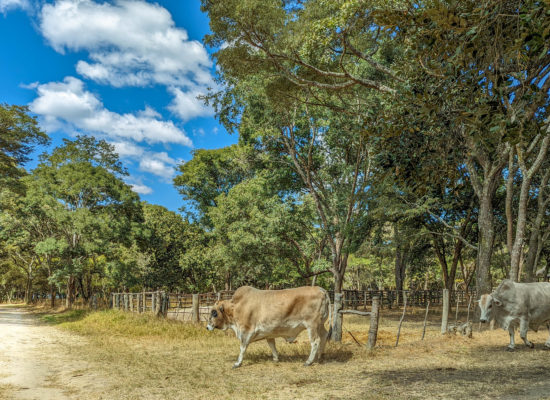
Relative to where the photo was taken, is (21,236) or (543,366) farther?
(21,236)

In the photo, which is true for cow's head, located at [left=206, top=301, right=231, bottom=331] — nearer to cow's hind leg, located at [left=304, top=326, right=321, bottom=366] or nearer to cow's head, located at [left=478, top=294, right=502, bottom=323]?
cow's hind leg, located at [left=304, top=326, right=321, bottom=366]

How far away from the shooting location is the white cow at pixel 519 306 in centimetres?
920

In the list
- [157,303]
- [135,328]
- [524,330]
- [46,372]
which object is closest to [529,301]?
[524,330]

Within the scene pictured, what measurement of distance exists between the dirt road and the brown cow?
2.72 meters

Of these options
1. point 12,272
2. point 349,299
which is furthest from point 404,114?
point 12,272

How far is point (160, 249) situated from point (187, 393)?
80.0ft

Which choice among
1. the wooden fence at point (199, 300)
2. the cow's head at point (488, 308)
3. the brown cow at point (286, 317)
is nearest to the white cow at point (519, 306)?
the cow's head at point (488, 308)

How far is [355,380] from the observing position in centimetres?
657

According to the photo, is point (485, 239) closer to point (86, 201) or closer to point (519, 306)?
point (519, 306)

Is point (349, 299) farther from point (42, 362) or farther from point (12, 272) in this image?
point (12, 272)

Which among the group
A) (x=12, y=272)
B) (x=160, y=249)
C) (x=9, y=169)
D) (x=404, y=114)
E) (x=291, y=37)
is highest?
(x=291, y=37)

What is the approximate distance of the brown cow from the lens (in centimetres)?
812

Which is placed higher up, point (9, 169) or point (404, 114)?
point (9, 169)

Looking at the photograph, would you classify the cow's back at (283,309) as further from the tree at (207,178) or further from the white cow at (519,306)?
the tree at (207,178)
